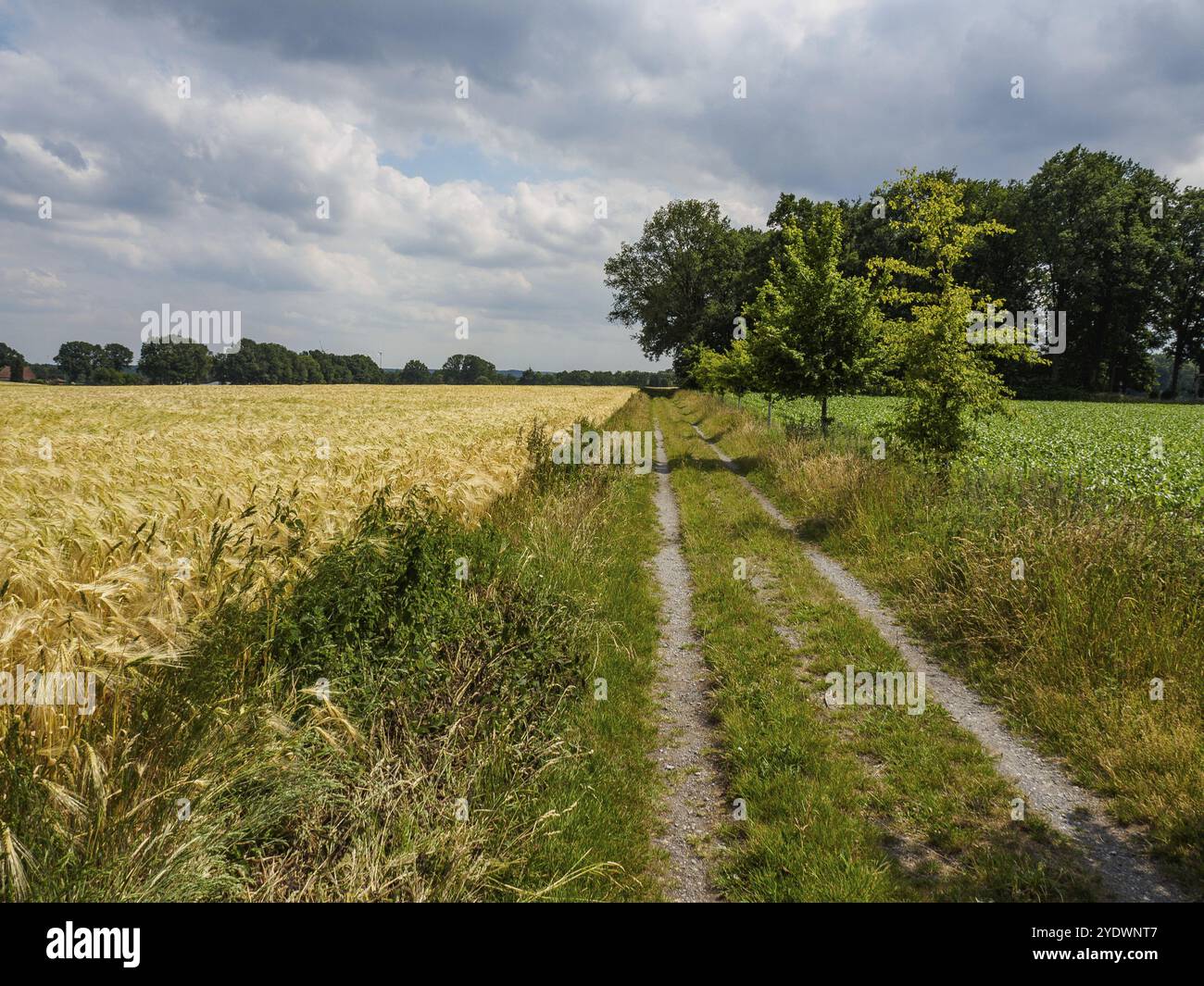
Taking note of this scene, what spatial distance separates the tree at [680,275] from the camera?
71562 mm

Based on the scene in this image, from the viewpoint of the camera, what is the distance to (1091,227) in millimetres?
61844

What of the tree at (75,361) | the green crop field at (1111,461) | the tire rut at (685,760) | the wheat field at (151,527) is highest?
the tree at (75,361)

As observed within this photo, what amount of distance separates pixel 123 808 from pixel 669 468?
58.4 ft

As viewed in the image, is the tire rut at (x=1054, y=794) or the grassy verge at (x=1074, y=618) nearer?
the tire rut at (x=1054, y=794)

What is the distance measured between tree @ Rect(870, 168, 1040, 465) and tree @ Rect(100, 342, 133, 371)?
499 ft

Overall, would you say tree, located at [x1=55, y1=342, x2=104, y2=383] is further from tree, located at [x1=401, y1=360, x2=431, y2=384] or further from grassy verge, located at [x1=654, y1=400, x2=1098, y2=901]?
grassy verge, located at [x1=654, y1=400, x2=1098, y2=901]

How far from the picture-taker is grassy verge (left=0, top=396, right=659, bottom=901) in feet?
7.98

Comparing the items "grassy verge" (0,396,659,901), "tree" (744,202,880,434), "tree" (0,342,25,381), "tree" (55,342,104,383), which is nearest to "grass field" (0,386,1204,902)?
"grassy verge" (0,396,659,901)

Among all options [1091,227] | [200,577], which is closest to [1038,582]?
[200,577]

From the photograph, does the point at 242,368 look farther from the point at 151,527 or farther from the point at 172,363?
the point at 151,527

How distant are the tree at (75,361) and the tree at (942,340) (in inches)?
5923

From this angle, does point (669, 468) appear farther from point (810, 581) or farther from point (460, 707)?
point (460, 707)

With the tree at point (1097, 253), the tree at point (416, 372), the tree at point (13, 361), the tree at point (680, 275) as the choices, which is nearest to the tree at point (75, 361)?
the tree at point (13, 361)

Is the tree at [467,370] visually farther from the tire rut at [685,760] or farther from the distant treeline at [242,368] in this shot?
the tire rut at [685,760]
